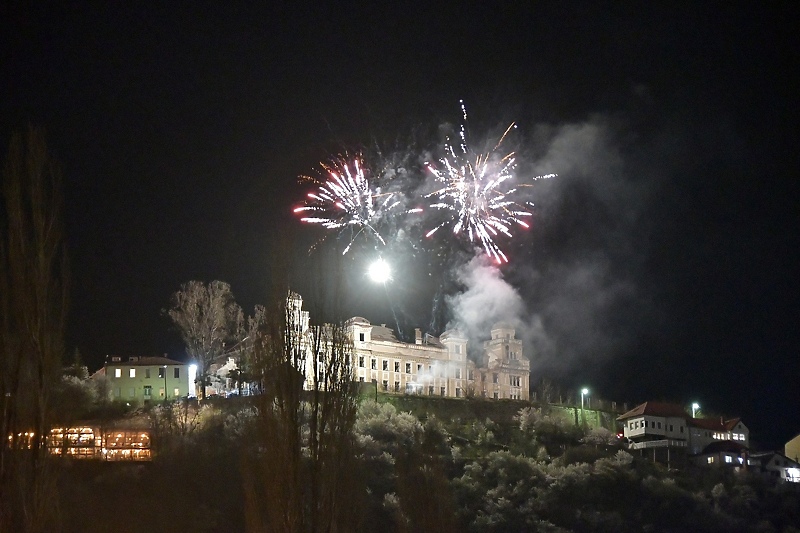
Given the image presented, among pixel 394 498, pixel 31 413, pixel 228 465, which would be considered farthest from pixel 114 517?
pixel 31 413

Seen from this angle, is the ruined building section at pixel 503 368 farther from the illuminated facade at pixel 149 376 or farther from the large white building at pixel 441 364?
the illuminated facade at pixel 149 376

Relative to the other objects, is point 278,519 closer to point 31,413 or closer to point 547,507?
point 31,413

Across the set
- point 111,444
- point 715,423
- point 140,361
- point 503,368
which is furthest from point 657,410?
point 111,444

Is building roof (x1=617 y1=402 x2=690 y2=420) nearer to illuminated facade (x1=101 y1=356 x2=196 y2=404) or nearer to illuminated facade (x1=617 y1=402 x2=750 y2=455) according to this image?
illuminated facade (x1=617 y1=402 x2=750 y2=455)

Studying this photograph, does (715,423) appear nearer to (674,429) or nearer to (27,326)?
(674,429)

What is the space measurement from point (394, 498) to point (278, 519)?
23855 mm

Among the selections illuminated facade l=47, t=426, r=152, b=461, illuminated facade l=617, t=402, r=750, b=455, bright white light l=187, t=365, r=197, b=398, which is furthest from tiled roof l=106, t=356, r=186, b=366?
illuminated facade l=617, t=402, r=750, b=455

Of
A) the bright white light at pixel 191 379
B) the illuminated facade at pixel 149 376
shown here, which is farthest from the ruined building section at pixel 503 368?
the illuminated facade at pixel 149 376

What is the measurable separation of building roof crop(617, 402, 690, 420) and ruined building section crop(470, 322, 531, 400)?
31.3 feet

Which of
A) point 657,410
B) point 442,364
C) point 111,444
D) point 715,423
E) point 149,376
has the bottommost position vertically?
point 715,423

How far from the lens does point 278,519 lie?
2452 cm

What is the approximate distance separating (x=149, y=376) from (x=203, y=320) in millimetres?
13846

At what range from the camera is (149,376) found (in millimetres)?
76750

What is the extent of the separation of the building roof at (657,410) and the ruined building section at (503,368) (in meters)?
9.54
